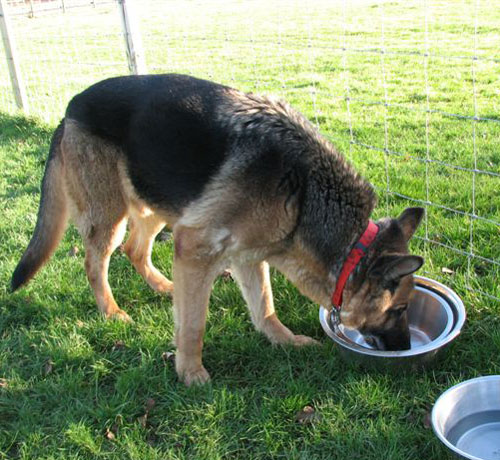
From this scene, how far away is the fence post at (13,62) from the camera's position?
27.3 feet

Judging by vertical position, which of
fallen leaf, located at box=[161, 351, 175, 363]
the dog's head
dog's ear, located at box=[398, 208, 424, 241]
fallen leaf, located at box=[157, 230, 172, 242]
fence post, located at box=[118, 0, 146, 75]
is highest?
fence post, located at box=[118, 0, 146, 75]

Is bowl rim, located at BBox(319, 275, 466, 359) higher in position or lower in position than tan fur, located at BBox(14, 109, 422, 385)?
lower

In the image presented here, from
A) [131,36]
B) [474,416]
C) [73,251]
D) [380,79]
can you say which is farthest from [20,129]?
[474,416]

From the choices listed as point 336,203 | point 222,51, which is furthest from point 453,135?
point 222,51

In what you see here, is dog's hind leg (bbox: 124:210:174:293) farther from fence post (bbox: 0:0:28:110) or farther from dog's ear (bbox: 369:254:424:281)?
fence post (bbox: 0:0:28:110)

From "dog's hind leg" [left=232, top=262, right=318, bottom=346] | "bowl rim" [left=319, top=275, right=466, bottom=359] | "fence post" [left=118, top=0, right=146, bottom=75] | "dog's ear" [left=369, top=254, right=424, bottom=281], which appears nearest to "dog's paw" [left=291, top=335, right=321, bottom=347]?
"dog's hind leg" [left=232, top=262, right=318, bottom=346]

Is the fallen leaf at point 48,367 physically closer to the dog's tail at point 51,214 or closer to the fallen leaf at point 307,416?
the dog's tail at point 51,214

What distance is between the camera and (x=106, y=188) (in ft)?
12.1

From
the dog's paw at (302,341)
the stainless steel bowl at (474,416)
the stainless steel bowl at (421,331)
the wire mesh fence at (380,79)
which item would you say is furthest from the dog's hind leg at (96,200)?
the stainless steel bowl at (474,416)

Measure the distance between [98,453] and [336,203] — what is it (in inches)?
73.1

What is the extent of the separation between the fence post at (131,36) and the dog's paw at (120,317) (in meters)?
3.48

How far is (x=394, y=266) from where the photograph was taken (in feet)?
9.20

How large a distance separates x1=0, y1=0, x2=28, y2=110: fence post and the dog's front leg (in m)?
6.70

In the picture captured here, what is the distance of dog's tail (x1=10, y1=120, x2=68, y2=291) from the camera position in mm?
3822
